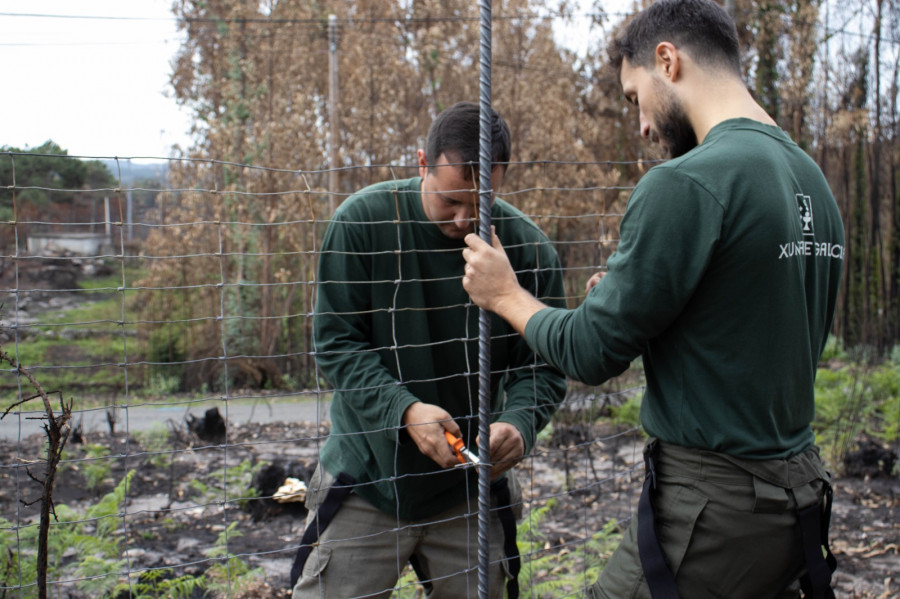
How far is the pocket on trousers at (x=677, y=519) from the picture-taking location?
1896 millimetres

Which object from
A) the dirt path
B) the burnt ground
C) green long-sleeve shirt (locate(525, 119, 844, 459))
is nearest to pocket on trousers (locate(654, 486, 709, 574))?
green long-sleeve shirt (locate(525, 119, 844, 459))

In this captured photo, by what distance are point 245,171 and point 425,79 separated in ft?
14.0

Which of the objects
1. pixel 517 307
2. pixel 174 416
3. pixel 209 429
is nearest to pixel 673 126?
pixel 517 307

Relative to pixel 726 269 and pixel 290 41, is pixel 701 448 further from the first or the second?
pixel 290 41

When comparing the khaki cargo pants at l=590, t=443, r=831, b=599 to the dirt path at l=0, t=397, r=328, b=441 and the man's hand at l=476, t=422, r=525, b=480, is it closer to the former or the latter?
the man's hand at l=476, t=422, r=525, b=480

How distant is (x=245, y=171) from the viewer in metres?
14.0

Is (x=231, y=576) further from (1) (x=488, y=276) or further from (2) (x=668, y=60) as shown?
(2) (x=668, y=60)

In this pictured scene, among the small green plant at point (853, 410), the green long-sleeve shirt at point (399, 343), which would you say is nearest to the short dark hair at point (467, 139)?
the green long-sleeve shirt at point (399, 343)

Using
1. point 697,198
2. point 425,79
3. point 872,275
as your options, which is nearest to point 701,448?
point 697,198

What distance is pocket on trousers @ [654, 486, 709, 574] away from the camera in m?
1.90

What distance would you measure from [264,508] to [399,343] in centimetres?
323

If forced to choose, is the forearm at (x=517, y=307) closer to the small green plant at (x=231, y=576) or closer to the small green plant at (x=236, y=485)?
the small green plant at (x=231, y=576)

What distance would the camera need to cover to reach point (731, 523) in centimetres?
186

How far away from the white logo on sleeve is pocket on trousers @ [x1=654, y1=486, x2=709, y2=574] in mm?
719
